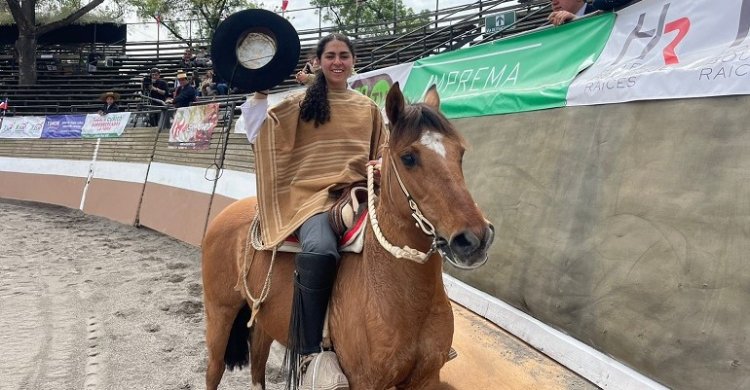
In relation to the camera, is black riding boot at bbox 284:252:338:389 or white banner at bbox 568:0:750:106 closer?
black riding boot at bbox 284:252:338:389

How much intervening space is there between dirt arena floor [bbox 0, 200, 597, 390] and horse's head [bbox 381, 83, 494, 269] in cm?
184

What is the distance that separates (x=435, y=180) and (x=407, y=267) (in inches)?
19.2

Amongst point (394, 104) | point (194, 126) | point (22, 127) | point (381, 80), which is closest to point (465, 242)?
point (394, 104)

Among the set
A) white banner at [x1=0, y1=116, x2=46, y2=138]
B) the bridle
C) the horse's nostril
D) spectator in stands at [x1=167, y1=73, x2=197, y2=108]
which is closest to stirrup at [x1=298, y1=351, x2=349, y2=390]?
the bridle

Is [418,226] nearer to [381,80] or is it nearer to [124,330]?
[124,330]

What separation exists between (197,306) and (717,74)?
5.35 meters

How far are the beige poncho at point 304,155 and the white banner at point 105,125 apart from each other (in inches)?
433

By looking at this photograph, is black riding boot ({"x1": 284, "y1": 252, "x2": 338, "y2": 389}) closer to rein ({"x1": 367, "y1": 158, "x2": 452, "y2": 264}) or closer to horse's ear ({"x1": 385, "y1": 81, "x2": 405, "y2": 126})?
rein ({"x1": 367, "y1": 158, "x2": 452, "y2": 264})

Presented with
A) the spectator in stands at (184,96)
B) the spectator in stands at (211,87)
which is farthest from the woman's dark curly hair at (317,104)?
the spectator in stands at (211,87)

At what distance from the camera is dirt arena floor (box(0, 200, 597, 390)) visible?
12.2ft

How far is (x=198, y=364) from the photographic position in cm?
457

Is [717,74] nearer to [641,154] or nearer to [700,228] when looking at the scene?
[641,154]

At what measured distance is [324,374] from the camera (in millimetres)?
2414

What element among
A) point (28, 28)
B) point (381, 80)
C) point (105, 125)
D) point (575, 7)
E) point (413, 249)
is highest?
point (28, 28)
